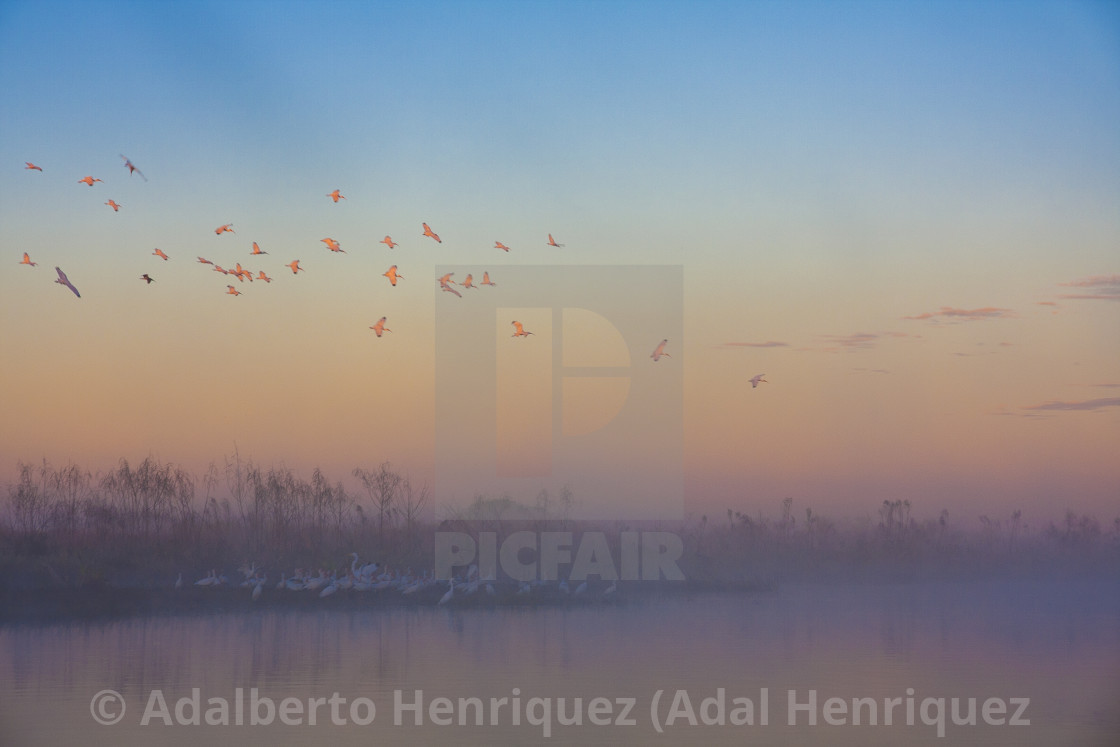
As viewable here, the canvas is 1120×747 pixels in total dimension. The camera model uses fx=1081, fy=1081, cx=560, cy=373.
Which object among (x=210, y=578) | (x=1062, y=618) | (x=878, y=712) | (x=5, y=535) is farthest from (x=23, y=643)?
(x=1062, y=618)

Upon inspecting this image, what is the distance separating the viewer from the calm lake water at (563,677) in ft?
50.7

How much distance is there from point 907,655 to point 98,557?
20.7 m

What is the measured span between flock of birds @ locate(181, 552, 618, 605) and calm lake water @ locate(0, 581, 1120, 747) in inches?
28.8

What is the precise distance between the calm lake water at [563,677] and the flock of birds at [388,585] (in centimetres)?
73

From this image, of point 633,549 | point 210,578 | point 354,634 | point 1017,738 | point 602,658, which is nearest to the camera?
point 1017,738

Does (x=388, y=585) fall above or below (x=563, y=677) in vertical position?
above

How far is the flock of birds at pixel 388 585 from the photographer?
28969 millimetres

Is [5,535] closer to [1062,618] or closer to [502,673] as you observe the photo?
[502,673]

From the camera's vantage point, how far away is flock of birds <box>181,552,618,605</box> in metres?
29.0

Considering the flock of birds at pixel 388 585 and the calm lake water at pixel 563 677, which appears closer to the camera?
the calm lake water at pixel 563 677

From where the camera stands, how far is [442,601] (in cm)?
2923

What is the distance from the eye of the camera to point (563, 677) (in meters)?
19.0

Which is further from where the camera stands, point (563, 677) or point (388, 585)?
point (388, 585)

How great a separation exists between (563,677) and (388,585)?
11515 mm
